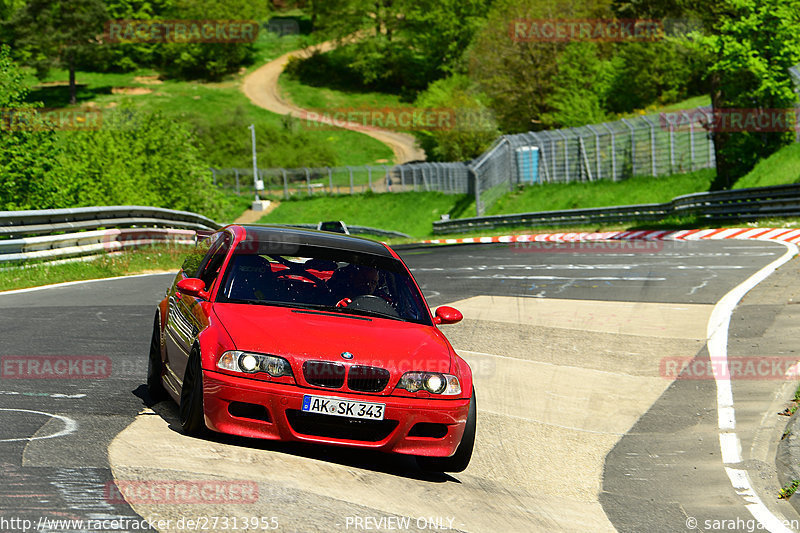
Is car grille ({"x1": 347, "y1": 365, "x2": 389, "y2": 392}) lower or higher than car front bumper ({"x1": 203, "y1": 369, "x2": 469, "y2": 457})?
higher

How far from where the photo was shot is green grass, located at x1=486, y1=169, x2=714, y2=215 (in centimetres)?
4478

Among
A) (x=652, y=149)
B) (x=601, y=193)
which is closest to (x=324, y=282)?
(x=652, y=149)

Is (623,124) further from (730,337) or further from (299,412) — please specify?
(299,412)

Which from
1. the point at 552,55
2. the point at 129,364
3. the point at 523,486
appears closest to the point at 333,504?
the point at 523,486

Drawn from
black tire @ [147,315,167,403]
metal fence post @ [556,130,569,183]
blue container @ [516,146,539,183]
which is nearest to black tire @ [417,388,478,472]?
black tire @ [147,315,167,403]

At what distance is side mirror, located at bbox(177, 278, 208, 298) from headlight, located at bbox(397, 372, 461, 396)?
1.66 meters

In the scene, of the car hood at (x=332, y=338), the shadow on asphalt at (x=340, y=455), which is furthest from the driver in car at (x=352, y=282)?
the shadow on asphalt at (x=340, y=455)

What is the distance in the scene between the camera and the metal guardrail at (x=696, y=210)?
30391 mm

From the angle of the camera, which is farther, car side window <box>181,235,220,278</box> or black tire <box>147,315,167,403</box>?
car side window <box>181,235,220,278</box>

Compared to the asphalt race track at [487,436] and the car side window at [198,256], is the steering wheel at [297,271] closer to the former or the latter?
the car side window at [198,256]

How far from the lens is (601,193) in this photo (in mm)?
48625

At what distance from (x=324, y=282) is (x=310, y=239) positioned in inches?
19.6

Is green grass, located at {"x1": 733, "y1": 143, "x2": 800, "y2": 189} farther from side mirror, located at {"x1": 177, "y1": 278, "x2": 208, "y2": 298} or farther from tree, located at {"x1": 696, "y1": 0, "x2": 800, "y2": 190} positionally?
side mirror, located at {"x1": 177, "y1": 278, "x2": 208, "y2": 298}

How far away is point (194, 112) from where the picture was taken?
4136 inches
